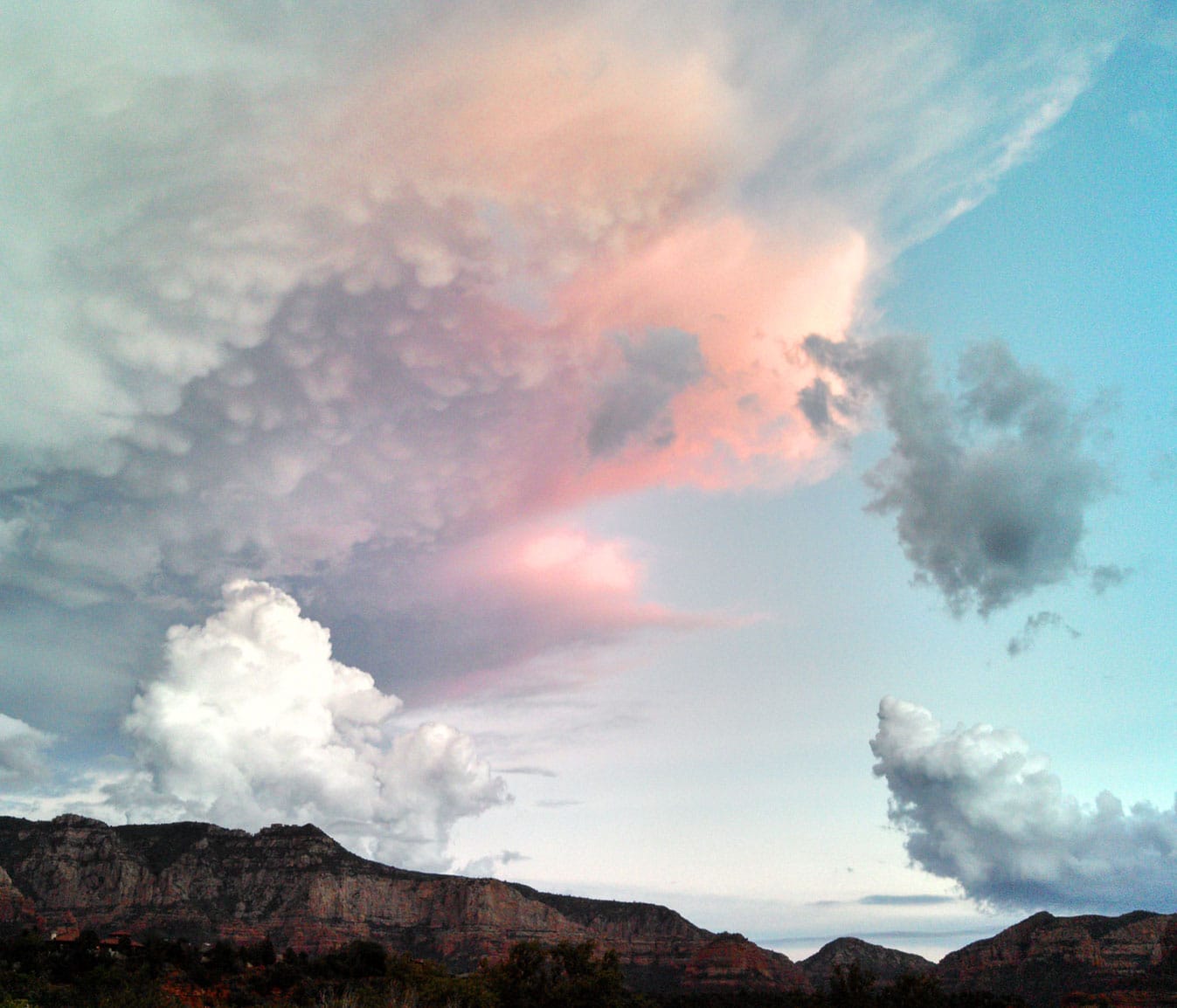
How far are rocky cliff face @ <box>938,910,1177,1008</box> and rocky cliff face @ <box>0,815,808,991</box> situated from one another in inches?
1278

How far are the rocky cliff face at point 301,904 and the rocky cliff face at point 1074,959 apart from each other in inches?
1278

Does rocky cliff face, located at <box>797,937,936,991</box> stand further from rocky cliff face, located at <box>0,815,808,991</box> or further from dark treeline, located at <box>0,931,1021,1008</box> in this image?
dark treeline, located at <box>0,931,1021,1008</box>

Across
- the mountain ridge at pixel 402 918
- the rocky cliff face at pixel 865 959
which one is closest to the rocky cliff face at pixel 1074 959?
the mountain ridge at pixel 402 918

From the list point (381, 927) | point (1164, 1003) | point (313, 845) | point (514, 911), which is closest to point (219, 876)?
point (313, 845)

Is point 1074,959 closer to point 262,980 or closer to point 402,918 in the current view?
point 402,918

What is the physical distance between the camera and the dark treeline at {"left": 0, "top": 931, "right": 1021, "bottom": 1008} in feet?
118

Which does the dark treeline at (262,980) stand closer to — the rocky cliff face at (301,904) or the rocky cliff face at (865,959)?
the rocky cliff face at (301,904)

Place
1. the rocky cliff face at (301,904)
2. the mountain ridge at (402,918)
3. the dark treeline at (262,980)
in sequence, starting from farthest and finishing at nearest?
the rocky cliff face at (301,904) < the mountain ridge at (402,918) < the dark treeline at (262,980)

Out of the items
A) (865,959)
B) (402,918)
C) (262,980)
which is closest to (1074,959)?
(865,959)

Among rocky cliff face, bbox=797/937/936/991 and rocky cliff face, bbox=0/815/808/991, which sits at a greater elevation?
rocky cliff face, bbox=0/815/808/991

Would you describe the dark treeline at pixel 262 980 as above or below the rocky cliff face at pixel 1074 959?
above

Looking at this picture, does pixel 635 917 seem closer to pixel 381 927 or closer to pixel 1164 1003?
pixel 381 927

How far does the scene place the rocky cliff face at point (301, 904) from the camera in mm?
136375

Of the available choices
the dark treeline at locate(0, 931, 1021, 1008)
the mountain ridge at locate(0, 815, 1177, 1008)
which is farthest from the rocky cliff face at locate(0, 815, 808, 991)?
the dark treeline at locate(0, 931, 1021, 1008)
